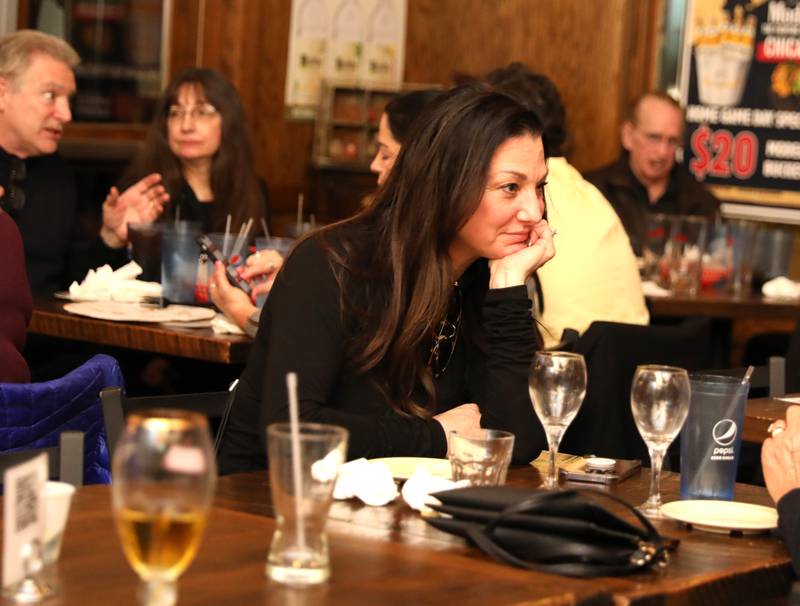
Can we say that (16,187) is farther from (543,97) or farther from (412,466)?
(412,466)

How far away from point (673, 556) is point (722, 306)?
355cm

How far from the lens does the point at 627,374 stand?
3.47 metres

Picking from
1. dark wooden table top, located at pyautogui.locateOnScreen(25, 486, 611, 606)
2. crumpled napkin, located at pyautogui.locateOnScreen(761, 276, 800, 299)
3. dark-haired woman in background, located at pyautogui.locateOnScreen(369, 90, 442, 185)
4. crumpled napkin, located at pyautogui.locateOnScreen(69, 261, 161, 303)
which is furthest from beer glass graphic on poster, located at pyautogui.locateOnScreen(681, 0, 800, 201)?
dark wooden table top, located at pyautogui.locateOnScreen(25, 486, 611, 606)

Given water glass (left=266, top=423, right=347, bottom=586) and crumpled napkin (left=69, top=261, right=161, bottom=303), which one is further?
crumpled napkin (left=69, top=261, right=161, bottom=303)

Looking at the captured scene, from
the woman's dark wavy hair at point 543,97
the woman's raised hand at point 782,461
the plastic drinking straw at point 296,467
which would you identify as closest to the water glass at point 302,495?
the plastic drinking straw at point 296,467

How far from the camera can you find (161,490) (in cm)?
122

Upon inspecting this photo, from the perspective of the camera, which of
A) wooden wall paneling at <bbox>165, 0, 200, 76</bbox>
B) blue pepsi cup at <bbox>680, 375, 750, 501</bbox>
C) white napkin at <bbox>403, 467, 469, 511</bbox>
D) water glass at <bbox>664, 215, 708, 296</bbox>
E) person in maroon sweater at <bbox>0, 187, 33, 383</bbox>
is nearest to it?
white napkin at <bbox>403, 467, 469, 511</bbox>

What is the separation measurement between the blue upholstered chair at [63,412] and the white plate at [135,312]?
1.25m

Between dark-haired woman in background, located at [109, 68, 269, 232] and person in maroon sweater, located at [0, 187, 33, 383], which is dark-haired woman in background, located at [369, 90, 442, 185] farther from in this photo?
dark-haired woman in background, located at [109, 68, 269, 232]

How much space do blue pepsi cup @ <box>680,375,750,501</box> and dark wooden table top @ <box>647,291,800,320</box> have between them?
9.93 feet

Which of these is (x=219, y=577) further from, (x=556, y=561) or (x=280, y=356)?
(x=280, y=356)

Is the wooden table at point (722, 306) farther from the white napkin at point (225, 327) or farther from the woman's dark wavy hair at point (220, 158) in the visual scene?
the white napkin at point (225, 327)

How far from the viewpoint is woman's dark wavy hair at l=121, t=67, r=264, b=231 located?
16.9 feet

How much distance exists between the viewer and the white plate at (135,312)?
3838mm
